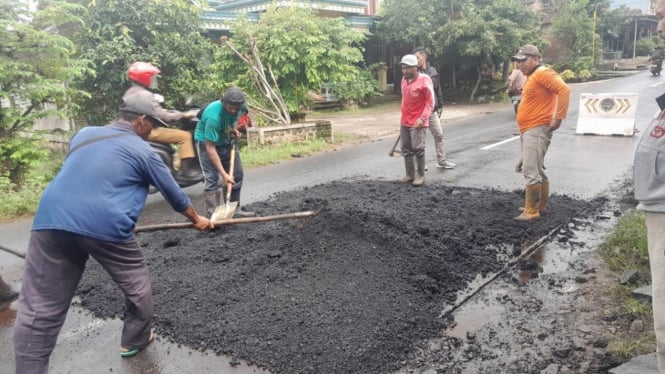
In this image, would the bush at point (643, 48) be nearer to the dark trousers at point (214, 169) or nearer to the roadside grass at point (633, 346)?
the dark trousers at point (214, 169)

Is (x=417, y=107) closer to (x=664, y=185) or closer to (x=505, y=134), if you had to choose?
(x=664, y=185)

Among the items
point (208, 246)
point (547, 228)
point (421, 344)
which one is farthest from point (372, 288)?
point (547, 228)

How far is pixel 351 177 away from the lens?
8273 mm

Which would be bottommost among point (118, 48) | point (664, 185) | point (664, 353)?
point (664, 353)

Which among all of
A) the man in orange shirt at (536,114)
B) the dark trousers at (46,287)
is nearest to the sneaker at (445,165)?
the man in orange shirt at (536,114)

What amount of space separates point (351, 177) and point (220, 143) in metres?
3.20

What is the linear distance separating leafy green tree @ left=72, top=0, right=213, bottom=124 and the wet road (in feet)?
10.8

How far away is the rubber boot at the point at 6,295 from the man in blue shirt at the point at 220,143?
213cm

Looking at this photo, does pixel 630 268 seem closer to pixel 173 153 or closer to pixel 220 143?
pixel 220 143

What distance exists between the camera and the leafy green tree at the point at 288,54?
478 inches

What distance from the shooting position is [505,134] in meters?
12.5

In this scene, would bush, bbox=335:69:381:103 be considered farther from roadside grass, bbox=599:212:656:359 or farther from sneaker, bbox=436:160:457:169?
roadside grass, bbox=599:212:656:359

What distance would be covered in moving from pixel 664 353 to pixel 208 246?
3.71 metres

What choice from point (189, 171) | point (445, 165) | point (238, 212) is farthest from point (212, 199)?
point (445, 165)
